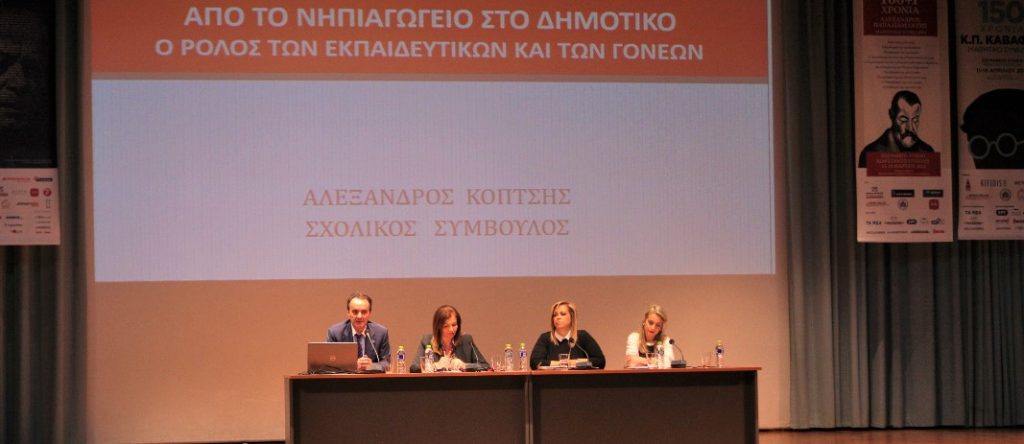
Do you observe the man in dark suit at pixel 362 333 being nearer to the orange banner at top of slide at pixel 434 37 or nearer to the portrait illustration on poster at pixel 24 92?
the orange banner at top of slide at pixel 434 37

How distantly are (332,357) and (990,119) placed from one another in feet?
16.3

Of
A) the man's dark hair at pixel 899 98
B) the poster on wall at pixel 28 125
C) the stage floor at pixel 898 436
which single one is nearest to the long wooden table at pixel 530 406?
the stage floor at pixel 898 436

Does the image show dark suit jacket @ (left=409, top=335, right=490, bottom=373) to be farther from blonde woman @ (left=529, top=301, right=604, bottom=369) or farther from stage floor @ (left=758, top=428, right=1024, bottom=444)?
stage floor @ (left=758, top=428, right=1024, bottom=444)

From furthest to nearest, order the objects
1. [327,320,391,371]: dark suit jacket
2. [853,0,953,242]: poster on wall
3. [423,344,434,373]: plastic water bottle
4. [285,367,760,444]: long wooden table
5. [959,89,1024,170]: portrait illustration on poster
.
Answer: [959,89,1024,170]: portrait illustration on poster, [853,0,953,242]: poster on wall, [327,320,391,371]: dark suit jacket, [423,344,434,373]: plastic water bottle, [285,367,760,444]: long wooden table

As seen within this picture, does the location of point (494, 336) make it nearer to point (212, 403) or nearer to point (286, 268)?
point (286, 268)

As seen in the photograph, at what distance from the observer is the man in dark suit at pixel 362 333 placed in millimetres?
6172

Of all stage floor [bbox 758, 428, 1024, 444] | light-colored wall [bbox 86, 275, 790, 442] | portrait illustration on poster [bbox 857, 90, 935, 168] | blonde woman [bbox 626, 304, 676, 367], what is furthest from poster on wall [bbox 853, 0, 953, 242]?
blonde woman [bbox 626, 304, 676, 367]

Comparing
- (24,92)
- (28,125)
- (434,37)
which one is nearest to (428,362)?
(434,37)

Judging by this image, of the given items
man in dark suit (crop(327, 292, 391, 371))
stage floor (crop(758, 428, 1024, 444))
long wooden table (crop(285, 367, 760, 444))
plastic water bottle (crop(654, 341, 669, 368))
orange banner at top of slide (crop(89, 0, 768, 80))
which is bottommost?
stage floor (crop(758, 428, 1024, 444))

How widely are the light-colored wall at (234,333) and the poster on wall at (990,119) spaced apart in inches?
105

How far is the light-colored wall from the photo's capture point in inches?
277

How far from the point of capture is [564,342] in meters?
6.20

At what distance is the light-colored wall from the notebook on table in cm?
151

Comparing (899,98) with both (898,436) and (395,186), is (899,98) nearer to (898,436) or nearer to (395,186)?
(898,436)
